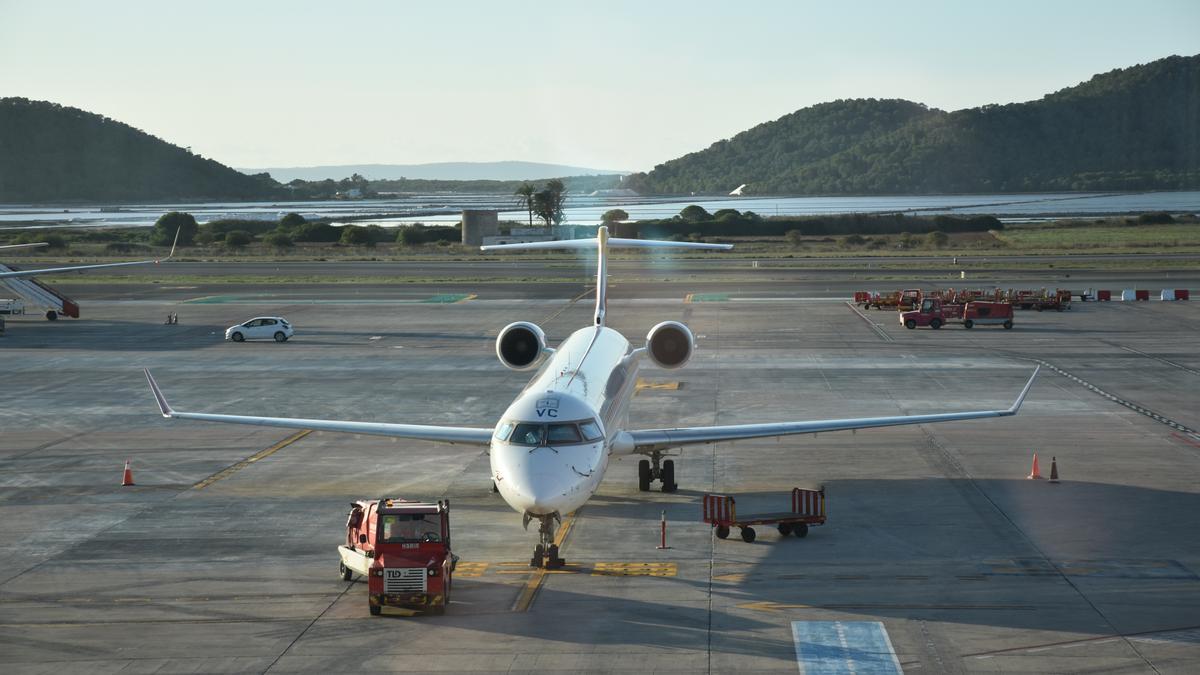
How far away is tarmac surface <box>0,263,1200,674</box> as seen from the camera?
57.0ft

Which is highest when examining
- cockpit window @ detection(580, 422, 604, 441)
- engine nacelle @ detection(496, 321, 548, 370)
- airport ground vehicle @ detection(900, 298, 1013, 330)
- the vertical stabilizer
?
the vertical stabilizer

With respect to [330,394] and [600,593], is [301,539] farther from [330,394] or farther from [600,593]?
[330,394]

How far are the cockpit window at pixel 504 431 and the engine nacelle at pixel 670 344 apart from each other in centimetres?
781

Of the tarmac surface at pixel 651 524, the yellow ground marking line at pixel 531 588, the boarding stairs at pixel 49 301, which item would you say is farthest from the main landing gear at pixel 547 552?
the boarding stairs at pixel 49 301

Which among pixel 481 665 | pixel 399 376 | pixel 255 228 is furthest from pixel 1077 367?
pixel 255 228

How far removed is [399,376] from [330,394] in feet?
14.3

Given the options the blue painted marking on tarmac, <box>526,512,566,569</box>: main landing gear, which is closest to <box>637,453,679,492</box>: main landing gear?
<box>526,512,566,569</box>: main landing gear

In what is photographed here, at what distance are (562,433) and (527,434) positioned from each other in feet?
2.00

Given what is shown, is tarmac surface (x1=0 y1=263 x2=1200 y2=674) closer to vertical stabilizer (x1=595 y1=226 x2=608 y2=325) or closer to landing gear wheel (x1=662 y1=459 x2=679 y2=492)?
landing gear wheel (x1=662 y1=459 x2=679 y2=492)

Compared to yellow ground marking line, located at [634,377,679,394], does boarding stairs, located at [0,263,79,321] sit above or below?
above

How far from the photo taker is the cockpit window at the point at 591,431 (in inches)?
830

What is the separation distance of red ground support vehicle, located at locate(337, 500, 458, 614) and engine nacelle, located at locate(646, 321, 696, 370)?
30.9 feet

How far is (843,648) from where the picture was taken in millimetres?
17000

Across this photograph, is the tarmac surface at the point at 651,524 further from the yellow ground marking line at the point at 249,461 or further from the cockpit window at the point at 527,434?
the cockpit window at the point at 527,434
